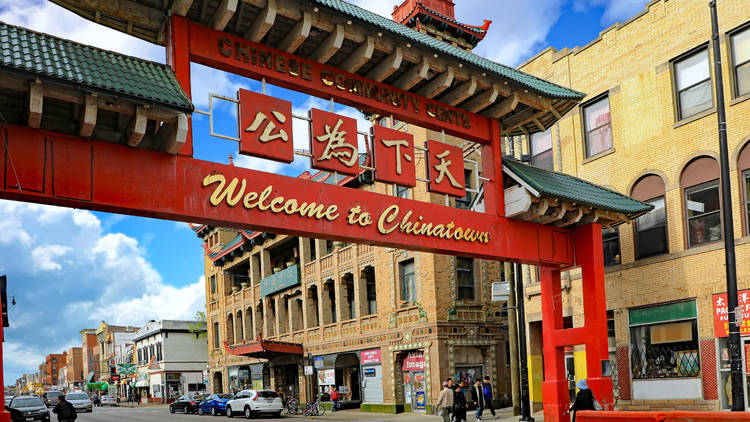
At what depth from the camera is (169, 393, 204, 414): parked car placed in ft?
158

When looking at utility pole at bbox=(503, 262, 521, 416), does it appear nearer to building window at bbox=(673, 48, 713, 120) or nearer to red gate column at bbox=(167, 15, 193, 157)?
building window at bbox=(673, 48, 713, 120)

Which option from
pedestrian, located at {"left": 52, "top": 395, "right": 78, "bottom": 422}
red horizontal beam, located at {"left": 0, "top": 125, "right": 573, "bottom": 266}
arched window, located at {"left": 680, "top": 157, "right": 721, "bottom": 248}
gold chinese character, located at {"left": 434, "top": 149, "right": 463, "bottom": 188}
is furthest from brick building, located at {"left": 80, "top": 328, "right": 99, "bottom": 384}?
gold chinese character, located at {"left": 434, "top": 149, "right": 463, "bottom": 188}

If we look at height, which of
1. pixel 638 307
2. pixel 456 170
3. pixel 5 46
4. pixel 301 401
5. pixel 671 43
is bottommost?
pixel 301 401

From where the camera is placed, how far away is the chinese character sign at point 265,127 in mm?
12812

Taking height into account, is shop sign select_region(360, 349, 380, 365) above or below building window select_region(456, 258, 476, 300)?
below

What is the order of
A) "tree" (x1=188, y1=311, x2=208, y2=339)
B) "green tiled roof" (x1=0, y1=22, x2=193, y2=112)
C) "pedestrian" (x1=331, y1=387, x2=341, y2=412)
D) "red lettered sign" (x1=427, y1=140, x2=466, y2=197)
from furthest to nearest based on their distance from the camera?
"tree" (x1=188, y1=311, x2=208, y2=339)
"pedestrian" (x1=331, y1=387, x2=341, y2=412)
"red lettered sign" (x1=427, y1=140, x2=466, y2=197)
"green tiled roof" (x1=0, y1=22, x2=193, y2=112)

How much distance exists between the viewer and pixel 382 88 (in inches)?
605

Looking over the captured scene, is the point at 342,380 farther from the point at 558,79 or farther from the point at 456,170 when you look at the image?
the point at 456,170

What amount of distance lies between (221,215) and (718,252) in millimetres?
14156

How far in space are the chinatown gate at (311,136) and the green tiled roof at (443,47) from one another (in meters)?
0.07

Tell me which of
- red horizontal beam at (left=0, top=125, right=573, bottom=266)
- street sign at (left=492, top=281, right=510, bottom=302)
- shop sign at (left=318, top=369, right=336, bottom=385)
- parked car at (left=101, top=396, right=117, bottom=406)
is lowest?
parked car at (left=101, top=396, right=117, bottom=406)

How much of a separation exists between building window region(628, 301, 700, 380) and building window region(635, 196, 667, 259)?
171cm

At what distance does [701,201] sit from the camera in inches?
812

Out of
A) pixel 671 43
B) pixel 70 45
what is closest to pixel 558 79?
pixel 671 43
